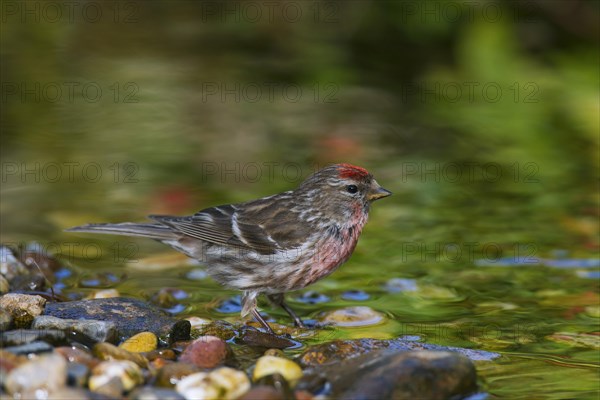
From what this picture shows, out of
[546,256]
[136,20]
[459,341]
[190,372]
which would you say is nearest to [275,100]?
[136,20]

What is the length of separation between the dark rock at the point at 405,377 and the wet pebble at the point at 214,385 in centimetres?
36

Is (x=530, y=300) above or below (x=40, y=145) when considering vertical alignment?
below

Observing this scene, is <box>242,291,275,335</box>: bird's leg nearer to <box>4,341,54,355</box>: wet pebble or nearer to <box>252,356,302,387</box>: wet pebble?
<box>252,356,302,387</box>: wet pebble

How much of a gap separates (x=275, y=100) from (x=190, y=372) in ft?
23.9

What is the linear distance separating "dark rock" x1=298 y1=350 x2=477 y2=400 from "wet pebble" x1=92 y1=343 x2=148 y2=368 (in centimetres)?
83

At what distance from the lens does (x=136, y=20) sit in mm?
14945

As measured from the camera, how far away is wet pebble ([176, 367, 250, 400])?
4.53 meters

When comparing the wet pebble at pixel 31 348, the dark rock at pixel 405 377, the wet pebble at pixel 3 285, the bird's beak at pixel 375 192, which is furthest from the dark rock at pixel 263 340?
the wet pebble at pixel 3 285

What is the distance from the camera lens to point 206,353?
5.07m

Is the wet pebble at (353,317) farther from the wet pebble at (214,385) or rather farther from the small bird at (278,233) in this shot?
the wet pebble at (214,385)

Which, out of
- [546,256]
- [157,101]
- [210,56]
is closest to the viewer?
[546,256]

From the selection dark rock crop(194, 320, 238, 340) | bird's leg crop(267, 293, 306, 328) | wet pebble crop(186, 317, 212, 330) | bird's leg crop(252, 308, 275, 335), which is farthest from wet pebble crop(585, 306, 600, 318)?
wet pebble crop(186, 317, 212, 330)

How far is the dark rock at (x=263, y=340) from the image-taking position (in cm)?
581

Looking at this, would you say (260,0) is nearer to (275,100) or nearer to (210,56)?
(210,56)
